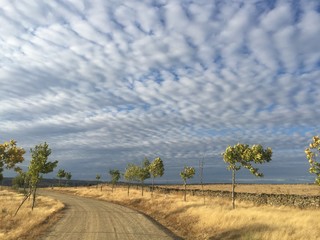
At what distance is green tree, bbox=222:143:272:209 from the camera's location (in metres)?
32.6

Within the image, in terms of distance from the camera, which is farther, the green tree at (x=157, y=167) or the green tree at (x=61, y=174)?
the green tree at (x=61, y=174)

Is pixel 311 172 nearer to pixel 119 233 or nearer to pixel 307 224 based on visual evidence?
pixel 307 224

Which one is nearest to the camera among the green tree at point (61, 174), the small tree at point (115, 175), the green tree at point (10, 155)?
the green tree at point (10, 155)

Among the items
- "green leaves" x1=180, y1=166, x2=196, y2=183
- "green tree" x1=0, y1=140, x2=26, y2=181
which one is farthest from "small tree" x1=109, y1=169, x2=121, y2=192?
"green tree" x1=0, y1=140, x2=26, y2=181

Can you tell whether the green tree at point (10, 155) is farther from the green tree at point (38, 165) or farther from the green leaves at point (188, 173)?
the green leaves at point (188, 173)

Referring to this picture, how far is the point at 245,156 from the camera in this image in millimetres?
33094

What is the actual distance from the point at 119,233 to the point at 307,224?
1128 centimetres

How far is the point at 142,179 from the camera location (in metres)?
69.8

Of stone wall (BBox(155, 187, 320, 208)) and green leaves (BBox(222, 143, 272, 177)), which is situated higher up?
green leaves (BBox(222, 143, 272, 177))

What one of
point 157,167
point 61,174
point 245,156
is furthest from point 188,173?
point 61,174

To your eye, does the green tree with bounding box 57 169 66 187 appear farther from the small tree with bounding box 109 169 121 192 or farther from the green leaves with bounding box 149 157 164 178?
the green leaves with bounding box 149 157 164 178

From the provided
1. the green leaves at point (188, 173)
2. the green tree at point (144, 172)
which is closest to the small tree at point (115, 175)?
the green tree at point (144, 172)

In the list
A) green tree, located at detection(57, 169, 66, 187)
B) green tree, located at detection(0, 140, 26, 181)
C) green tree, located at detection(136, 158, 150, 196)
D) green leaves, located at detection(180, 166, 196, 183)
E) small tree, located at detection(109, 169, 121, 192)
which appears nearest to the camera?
green tree, located at detection(0, 140, 26, 181)

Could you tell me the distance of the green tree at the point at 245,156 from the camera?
3262cm
